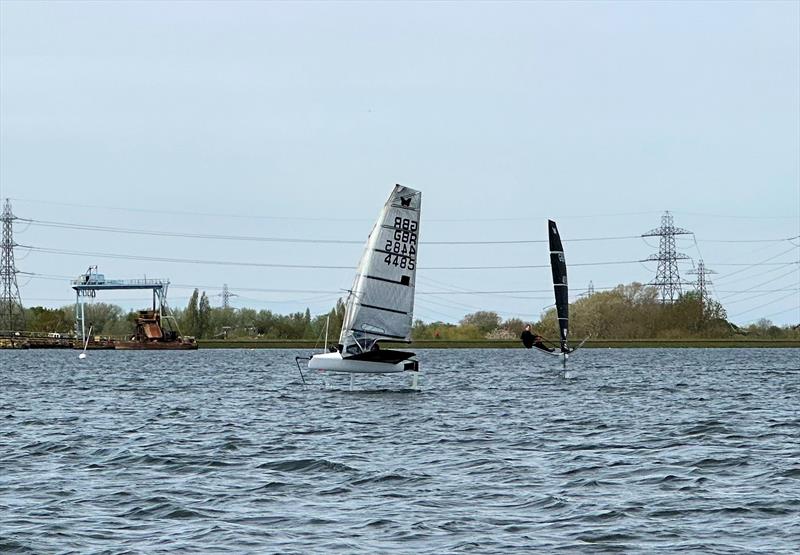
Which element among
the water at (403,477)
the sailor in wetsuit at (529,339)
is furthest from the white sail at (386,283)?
the sailor in wetsuit at (529,339)

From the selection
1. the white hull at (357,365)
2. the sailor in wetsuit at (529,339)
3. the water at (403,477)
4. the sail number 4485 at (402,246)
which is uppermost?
the sail number 4485 at (402,246)

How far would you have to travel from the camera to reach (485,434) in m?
37.2

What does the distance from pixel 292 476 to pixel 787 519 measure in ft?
A: 34.8

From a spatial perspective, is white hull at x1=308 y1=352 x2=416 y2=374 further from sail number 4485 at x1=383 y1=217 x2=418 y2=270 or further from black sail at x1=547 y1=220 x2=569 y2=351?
black sail at x1=547 y1=220 x2=569 y2=351

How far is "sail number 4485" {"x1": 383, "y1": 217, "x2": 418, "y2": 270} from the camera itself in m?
60.1

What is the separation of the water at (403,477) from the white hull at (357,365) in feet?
14.0

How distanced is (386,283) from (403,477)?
32.9m

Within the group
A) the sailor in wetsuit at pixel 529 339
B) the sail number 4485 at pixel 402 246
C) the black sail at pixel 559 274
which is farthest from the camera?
the black sail at pixel 559 274

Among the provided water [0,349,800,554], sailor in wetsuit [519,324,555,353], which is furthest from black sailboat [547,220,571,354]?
water [0,349,800,554]

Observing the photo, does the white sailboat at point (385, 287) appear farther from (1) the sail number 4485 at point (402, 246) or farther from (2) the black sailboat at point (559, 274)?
(2) the black sailboat at point (559, 274)

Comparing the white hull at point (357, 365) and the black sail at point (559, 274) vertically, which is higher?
the black sail at point (559, 274)

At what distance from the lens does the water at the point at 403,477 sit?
66.3 feet

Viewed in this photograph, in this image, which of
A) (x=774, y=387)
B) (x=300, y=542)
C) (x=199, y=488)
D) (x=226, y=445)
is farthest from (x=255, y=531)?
(x=774, y=387)

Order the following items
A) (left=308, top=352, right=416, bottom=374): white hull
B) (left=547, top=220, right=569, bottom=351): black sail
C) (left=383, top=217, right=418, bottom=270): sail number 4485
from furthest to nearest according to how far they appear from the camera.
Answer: (left=547, top=220, right=569, bottom=351): black sail
(left=383, top=217, right=418, bottom=270): sail number 4485
(left=308, top=352, right=416, bottom=374): white hull
